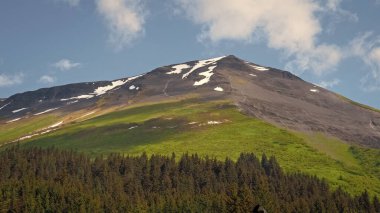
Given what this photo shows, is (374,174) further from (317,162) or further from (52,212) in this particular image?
(52,212)

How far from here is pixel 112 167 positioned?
541ft

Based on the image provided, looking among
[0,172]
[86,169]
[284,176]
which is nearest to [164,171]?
[86,169]

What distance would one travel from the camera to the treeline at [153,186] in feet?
408

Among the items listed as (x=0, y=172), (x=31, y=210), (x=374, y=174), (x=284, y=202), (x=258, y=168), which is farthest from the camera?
(x=374, y=174)

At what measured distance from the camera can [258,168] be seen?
17412 centimetres

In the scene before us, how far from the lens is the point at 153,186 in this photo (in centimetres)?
15412

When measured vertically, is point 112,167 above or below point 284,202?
above

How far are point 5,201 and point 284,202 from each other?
75.5 metres

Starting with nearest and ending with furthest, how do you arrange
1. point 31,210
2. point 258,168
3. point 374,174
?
1. point 31,210
2. point 258,168
3. point 374,174

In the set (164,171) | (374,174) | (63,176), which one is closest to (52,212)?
(63,176)

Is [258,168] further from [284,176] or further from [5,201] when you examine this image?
[5,201]

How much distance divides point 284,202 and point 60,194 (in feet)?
203

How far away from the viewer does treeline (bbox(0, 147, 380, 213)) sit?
124500 mm

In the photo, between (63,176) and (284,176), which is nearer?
(63,176)
